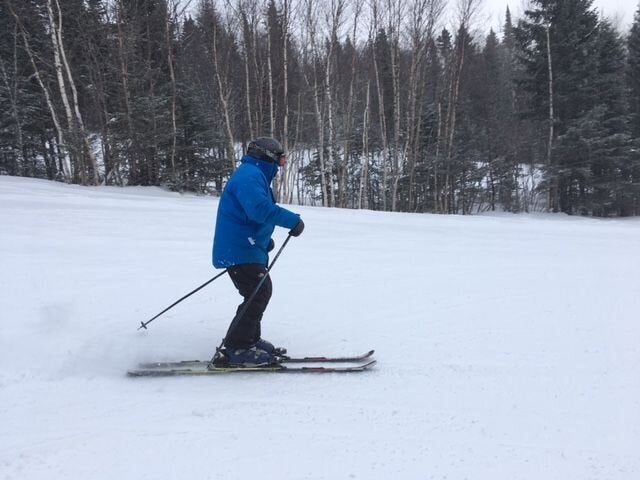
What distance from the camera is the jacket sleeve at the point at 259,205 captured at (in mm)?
3479

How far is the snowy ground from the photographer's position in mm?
2604

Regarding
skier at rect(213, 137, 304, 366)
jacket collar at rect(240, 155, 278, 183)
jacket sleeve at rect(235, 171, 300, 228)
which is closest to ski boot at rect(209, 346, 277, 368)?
skier at rect(213, 137, 304, 366)

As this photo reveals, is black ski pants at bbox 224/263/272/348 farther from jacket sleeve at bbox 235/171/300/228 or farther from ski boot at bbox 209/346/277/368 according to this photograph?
jacket sleeve at bbox 235/171/300/228

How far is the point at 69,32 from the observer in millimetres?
20859

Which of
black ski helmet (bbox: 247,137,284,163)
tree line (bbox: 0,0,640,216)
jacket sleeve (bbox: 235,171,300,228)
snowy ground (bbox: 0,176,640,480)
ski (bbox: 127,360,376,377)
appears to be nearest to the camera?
snowy ground (bbox: 0,176,640,480)

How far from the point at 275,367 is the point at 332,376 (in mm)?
487

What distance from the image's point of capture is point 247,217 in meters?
3.65

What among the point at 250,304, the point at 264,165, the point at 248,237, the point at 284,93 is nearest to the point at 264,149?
the point at 264,165

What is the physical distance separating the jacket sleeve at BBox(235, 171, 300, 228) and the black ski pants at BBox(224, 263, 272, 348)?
45 cm

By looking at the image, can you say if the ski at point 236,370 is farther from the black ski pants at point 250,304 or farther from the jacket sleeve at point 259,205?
the jacket sleeve at point 259,205

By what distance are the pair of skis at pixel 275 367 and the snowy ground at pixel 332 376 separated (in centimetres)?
10

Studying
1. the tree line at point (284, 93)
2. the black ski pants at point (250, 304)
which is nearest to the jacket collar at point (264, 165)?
the black ski pants at point (250, 304)

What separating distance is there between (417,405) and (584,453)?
1015 millimetres

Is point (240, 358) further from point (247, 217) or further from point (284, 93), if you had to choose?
point (284, 93)
